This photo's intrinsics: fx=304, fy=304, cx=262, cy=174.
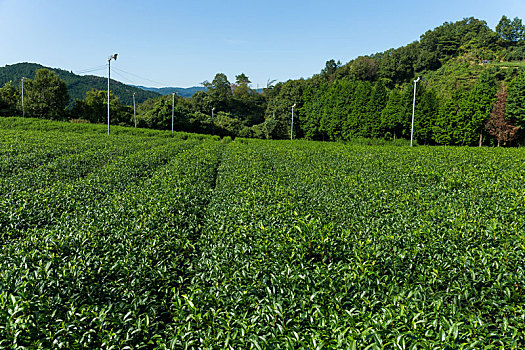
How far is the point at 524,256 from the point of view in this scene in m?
3.93

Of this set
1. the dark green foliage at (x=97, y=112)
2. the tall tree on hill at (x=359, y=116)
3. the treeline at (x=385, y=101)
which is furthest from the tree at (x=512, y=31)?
the dark green foliage at (x=97, y=112)

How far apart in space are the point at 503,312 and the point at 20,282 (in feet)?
16.1

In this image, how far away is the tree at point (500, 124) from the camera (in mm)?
36281

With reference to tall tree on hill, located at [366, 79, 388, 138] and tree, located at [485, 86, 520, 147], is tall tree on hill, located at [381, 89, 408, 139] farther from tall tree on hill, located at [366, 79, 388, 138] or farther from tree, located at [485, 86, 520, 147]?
tree, located at [485, 86, 520, 147]

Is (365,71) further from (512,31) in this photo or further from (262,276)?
(262,276)

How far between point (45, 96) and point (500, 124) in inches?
2728

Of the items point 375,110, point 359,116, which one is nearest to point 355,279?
point 375,110

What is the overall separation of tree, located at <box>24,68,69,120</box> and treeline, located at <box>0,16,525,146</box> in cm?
15

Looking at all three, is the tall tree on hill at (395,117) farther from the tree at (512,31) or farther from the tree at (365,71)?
the tree at (512,31)

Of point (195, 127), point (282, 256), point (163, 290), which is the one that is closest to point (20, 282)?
point (163, 290)

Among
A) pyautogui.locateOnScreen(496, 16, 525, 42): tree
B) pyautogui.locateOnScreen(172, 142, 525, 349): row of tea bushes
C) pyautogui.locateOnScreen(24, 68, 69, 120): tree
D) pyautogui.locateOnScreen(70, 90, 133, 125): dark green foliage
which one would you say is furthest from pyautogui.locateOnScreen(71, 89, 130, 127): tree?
pyautogui.locateOnScreen(496, 16, 525, 42): tree

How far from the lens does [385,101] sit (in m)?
47.0

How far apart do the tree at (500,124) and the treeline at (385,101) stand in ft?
0.33

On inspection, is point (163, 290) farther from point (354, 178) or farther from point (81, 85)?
point (81, 85)
